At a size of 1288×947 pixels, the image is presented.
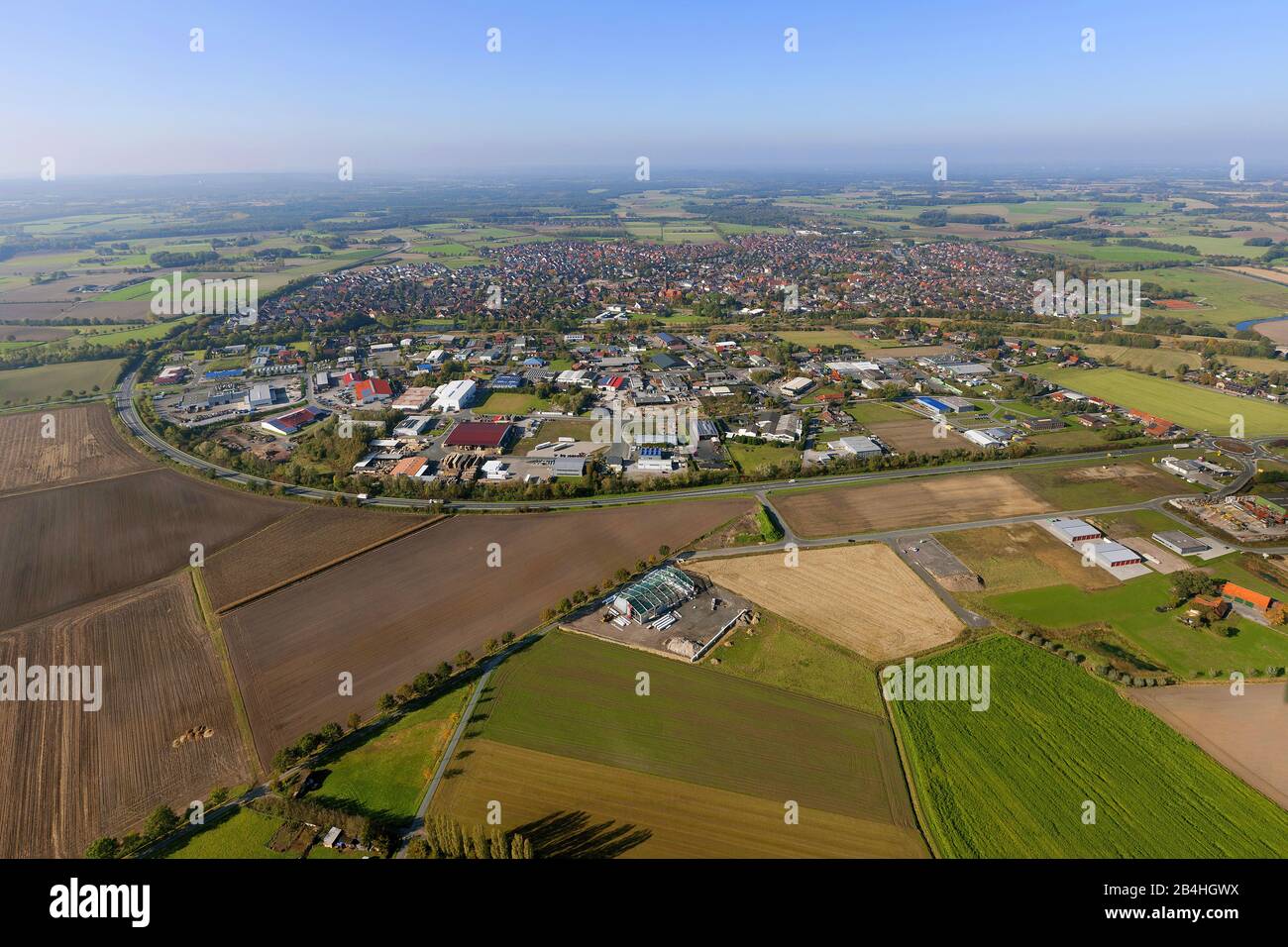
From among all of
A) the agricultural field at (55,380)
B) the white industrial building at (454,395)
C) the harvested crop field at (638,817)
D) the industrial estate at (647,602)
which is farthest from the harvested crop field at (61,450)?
the harvested crop field at (638,817)

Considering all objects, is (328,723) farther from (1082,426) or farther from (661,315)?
(661,315)

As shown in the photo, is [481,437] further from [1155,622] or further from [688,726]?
[1155,622]

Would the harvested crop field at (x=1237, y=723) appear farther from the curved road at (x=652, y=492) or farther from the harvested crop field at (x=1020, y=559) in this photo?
the curved road at (x=652, y=492)

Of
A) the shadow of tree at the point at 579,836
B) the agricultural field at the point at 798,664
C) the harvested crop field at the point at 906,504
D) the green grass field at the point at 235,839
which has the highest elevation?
the harvested crop field at the point at 906,504

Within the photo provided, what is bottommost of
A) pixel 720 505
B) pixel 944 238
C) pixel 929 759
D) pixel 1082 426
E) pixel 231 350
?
pixel 929 759

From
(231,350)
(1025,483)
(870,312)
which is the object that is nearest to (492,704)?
(1025,483)

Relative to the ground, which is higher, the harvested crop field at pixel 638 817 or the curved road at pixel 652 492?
the curved road at pixel 652 492

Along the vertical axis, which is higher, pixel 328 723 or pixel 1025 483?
pixel 1025 483

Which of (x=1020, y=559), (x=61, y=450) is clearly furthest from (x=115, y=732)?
(x=1020, y=559)
